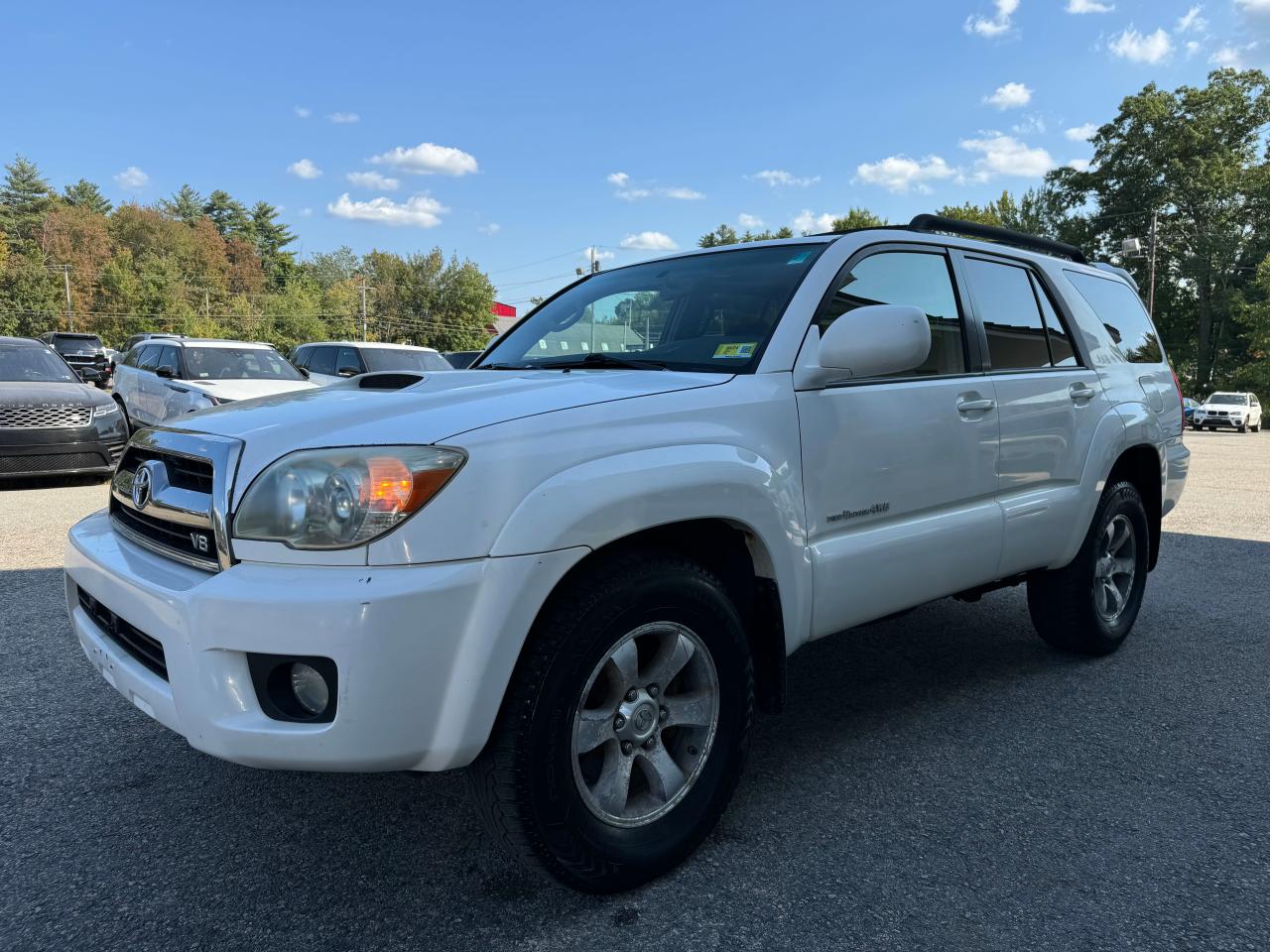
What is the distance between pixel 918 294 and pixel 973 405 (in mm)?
456

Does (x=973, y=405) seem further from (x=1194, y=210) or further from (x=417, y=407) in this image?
(x=1194, y=210)

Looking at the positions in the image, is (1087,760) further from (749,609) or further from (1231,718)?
(749,609)

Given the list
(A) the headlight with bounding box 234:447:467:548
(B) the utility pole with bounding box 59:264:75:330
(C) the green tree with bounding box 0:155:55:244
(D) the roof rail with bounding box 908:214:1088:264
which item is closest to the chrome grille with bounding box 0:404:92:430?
(A) the headlight with bounding box 234:447:467:548

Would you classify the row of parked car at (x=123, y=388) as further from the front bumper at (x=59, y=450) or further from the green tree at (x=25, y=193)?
the green tree at (x=25, y=193)

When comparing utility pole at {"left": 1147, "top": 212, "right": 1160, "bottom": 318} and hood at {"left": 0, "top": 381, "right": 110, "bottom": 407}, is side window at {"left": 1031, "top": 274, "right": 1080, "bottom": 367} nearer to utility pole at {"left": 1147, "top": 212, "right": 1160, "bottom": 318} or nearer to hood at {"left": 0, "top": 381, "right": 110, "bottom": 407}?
hood at {"left": 0, "top": 381, "right": 110, "bottom": 407}

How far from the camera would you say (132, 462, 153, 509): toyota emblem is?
7.39ft

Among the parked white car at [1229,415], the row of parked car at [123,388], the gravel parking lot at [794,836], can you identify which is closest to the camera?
the gravel parking lot at [794,836]

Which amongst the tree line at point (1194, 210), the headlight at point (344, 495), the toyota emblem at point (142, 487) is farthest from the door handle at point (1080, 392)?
the tree line at point (1194, 210)

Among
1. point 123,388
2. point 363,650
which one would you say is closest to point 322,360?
point 123,388

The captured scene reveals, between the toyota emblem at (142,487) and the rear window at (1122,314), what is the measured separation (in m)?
3.85

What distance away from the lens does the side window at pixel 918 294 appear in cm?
289

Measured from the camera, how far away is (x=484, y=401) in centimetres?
215

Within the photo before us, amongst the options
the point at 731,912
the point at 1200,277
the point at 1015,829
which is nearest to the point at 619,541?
the point at 731,912

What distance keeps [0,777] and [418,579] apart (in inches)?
77.7
